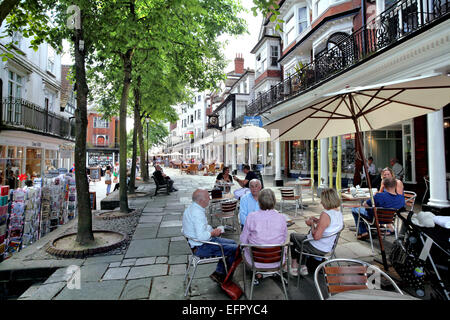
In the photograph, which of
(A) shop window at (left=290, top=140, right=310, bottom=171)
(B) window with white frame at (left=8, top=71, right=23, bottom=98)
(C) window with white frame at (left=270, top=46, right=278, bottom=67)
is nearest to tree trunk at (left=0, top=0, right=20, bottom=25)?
(B) window with white frame at (left=8, top=71, right=23, bottom=98)

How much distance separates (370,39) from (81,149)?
8.75 m

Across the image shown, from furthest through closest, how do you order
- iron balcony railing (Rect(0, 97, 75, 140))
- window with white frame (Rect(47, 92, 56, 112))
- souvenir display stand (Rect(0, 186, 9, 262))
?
window with white frame (Rect(47, 92, 56, 112)) < iron balcony railing (Rect(0, 97, 75, 140)) < souvenir display stand (Rect(0, 186, 9, 262))

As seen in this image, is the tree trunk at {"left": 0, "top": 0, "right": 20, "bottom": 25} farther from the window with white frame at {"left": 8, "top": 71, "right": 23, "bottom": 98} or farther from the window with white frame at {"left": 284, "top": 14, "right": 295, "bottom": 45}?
the window with white frame at {"left": 284, "top": 14, "right": 295, "bottom": 45}

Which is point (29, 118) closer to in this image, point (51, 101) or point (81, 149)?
point (51, 101)

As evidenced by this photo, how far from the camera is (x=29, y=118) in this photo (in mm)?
A: 12609

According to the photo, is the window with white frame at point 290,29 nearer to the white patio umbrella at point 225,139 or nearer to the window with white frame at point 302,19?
the window with white frame at point 302,19

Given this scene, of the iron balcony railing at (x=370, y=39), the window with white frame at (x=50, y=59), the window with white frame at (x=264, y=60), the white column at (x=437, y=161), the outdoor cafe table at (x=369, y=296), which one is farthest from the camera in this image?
the window with white frame at (x=264, y=60)

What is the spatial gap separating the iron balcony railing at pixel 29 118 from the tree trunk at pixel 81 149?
6966 millimetres

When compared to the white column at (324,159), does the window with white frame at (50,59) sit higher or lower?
higher

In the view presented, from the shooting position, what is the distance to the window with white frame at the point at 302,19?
14.8 meters

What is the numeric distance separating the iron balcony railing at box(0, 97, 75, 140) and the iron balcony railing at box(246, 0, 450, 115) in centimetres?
1258

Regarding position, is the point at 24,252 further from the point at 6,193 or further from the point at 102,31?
the point at 102,31

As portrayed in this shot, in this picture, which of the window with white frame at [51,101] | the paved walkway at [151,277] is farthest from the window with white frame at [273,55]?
the paved walkway at [151,277]

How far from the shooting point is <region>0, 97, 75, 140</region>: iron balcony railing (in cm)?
1092
